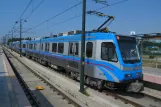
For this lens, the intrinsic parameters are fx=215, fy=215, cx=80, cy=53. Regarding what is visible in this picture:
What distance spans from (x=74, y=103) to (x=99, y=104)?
105cm

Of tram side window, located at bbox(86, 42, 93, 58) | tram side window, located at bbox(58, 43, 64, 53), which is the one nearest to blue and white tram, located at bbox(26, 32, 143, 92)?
tram side window, located at bbox(86, 42, 93, 58)

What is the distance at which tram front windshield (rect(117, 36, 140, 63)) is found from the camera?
10.1m

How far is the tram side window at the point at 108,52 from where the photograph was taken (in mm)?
10070

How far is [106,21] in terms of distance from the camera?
1296 cm

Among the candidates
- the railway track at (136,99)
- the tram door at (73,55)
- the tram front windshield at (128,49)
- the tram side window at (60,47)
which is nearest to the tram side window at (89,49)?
the tram door at (73,55)

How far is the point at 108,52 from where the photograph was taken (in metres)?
10.3

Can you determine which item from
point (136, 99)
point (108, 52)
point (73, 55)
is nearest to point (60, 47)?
point (73, 55)

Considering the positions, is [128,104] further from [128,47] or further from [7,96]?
[7,96]

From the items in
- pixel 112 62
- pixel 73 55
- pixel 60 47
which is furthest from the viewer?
pixel 60 47

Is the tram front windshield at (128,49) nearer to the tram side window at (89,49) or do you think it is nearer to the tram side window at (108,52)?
the tram side window at (108,52)

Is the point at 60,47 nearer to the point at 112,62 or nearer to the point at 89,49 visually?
the point at 89,49

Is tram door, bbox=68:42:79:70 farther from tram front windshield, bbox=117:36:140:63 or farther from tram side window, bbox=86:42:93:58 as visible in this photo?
tram front windshield, bbox=117:36:140:63

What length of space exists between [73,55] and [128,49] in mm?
4381

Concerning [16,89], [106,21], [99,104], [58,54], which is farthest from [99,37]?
[58,54]
